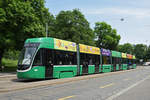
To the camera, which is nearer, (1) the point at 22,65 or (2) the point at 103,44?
(1) the point at 22,65

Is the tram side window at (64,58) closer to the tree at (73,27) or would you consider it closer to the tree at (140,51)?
the tree at (73,27)

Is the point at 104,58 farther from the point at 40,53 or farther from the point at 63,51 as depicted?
the point at 40,53

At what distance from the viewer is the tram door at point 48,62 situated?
48.7ft

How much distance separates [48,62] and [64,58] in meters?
2.40

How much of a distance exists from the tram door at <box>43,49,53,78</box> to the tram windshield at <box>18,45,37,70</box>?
981 millimetres

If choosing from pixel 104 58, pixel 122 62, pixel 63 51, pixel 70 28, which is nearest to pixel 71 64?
pixel 63 51

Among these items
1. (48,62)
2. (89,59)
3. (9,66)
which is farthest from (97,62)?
(9,66)

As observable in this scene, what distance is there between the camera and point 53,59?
15672 mm

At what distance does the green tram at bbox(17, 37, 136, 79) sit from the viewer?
45.9 feet

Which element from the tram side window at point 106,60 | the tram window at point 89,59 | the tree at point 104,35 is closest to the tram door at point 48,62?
the tram window at point 89,59

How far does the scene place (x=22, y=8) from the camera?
24.5 meters

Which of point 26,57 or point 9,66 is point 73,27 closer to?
A: point 9,66

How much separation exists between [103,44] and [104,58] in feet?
136

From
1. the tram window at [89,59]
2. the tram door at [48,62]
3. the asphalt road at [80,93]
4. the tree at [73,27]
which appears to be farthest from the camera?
the tree at [73,27]
